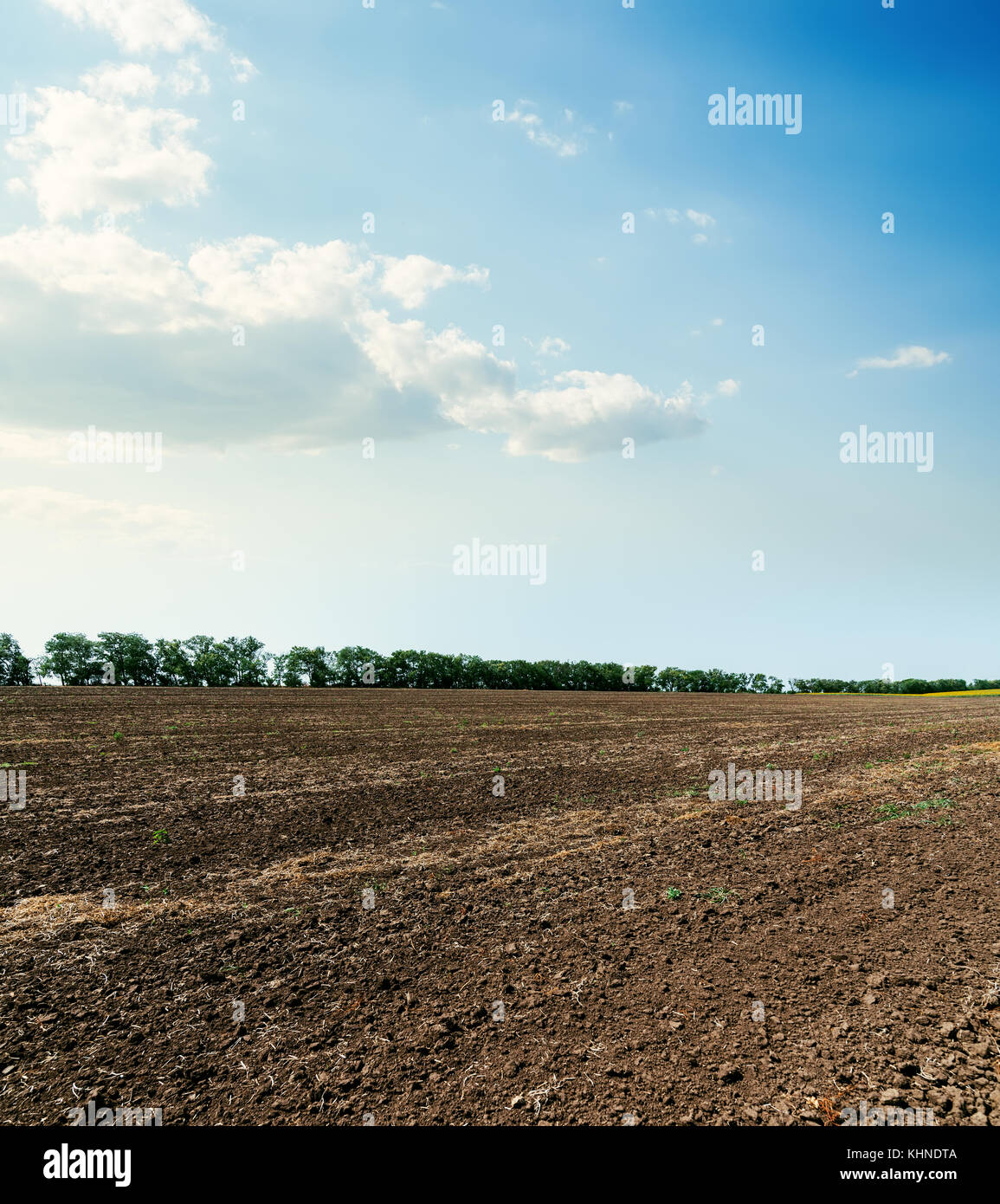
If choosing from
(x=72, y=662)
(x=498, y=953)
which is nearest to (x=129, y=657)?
(x=72, y=662)

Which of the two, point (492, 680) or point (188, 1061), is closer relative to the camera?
point (188, 1061)

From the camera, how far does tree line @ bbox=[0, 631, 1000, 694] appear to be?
248ft

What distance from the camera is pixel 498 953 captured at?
21.9 ft

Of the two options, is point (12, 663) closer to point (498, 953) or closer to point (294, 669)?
point (294, 669)

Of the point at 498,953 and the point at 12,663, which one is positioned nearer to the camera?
the point at 498,953

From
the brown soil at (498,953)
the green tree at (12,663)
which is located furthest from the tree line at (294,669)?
the brown soil at (498,953)

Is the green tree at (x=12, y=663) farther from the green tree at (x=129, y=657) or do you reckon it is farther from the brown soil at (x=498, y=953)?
the brown soil at (x=498, y=953)

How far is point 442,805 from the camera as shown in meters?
13.1

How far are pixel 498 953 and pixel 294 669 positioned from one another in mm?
81093

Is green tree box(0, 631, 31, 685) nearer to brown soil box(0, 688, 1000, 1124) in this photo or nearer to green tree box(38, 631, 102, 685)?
green tree box(38, 631, 102, 685)

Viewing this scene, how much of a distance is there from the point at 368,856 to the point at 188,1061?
4.78m

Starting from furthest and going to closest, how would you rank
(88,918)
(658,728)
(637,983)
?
1. (658,728)
2. (88,918)
3. (637,983)

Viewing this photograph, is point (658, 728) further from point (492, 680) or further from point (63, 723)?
point (492, 680)
